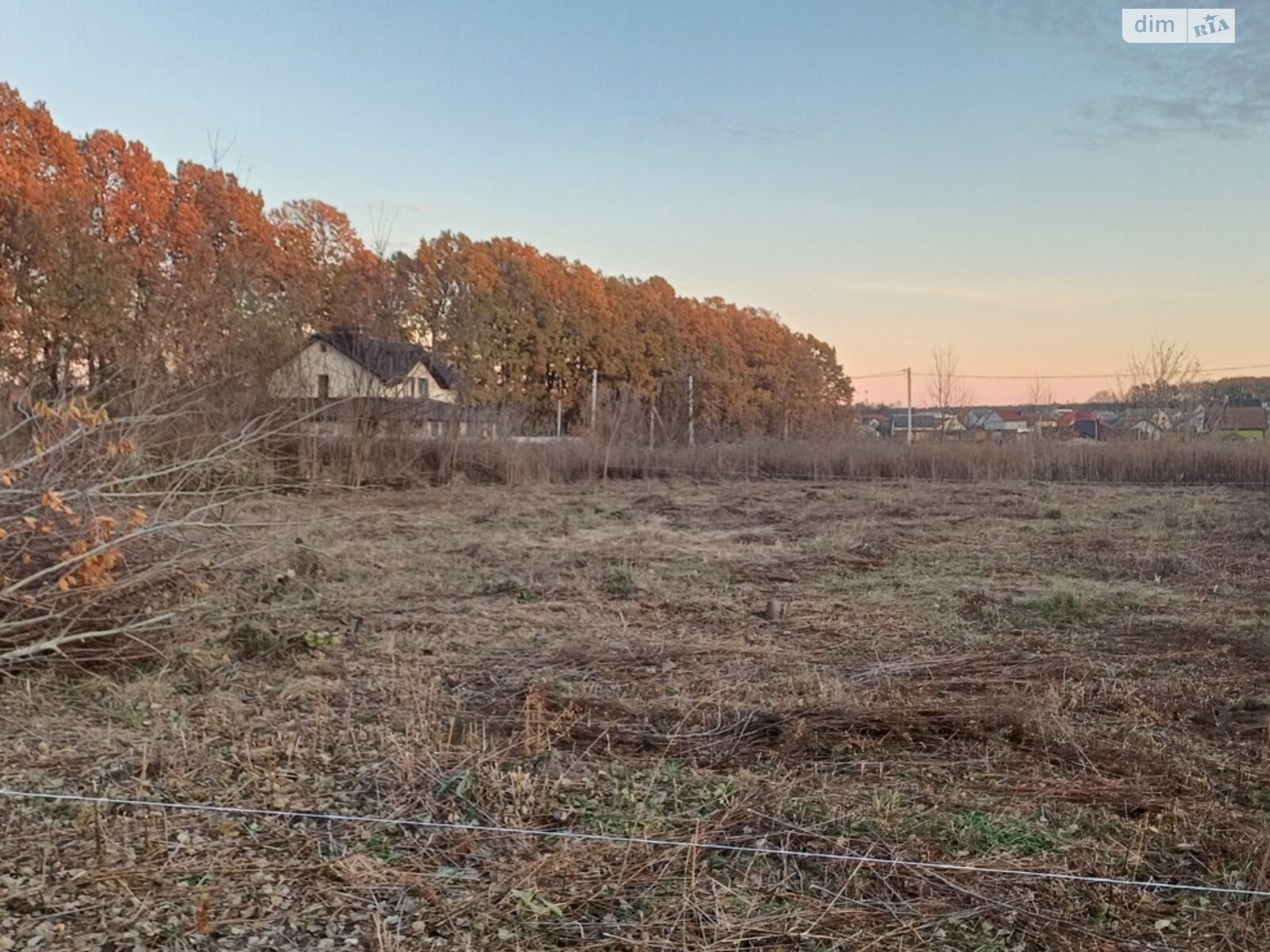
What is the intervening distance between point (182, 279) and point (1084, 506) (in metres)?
14.2

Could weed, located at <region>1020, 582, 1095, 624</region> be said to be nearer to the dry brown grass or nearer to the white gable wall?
the white gable wall

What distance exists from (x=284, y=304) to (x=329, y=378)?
1.42 m

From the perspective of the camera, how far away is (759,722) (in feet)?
10.8

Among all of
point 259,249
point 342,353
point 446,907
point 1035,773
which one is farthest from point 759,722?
point 259,249

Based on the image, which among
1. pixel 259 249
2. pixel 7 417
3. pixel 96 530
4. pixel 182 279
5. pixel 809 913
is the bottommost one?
pixel 809 913

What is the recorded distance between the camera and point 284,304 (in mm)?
14602

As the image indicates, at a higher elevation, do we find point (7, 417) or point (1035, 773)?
point (7, 417)

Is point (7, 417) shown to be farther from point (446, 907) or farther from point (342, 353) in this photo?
point (446, 907)

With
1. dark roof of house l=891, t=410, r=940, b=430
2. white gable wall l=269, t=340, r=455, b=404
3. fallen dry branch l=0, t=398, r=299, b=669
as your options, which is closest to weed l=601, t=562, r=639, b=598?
fallen dry branch l=0, t=398, r=299, b=669

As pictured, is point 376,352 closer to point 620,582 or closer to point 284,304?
point 284,304

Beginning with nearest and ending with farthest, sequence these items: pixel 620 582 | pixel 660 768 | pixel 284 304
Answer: pixel 660 768 < pixel 620 582 < pixel 284 304

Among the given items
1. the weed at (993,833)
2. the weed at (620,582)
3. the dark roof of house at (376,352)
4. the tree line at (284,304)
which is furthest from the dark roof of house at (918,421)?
the weed at (993,833)

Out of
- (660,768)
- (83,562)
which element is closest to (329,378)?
(83,562)

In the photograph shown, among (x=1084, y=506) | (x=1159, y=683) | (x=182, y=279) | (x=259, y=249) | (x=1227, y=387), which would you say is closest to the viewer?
(x=1159, y=683)
